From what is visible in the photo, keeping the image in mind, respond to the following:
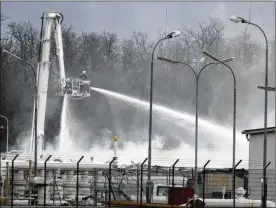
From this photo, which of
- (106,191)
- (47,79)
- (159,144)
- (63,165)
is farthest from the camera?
(159,144)

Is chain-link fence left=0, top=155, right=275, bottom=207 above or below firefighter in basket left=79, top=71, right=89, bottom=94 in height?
below

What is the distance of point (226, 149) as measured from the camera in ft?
172

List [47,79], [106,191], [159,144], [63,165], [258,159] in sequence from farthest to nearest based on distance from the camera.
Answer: [159,144], [47,79], [63,165], [258,159], [106,191]

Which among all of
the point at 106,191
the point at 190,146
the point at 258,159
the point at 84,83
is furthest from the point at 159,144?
the point at 106,191

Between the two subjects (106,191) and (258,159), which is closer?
(106,191)

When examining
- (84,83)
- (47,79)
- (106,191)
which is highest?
(84,83)

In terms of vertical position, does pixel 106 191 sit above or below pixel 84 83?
below

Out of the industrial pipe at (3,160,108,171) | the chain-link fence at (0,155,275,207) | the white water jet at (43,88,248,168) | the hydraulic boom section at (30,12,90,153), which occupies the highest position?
the hydraulic boom section at (30,12,90,153)

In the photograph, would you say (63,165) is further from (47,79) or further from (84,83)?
(84,83)

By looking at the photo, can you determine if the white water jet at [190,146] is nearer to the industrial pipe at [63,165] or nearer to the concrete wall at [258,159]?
the industrial pipe at [63,165]

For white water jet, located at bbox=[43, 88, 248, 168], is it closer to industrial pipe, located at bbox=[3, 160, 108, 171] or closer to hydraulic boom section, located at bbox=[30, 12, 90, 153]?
hydraulic boom section, located at bbox=[30, 12, 90, 153]

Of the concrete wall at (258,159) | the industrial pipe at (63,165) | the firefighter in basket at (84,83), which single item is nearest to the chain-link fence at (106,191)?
the concrete wall at (258,159)

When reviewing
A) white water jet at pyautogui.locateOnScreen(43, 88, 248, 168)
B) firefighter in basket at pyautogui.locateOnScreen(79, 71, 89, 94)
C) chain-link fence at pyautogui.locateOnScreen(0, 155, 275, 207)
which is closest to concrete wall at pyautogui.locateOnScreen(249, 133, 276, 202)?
chain-link fence at pyautogui.locateOnScreen(0, 155, 275, 207)

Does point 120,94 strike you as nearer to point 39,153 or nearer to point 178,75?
point 178,75
